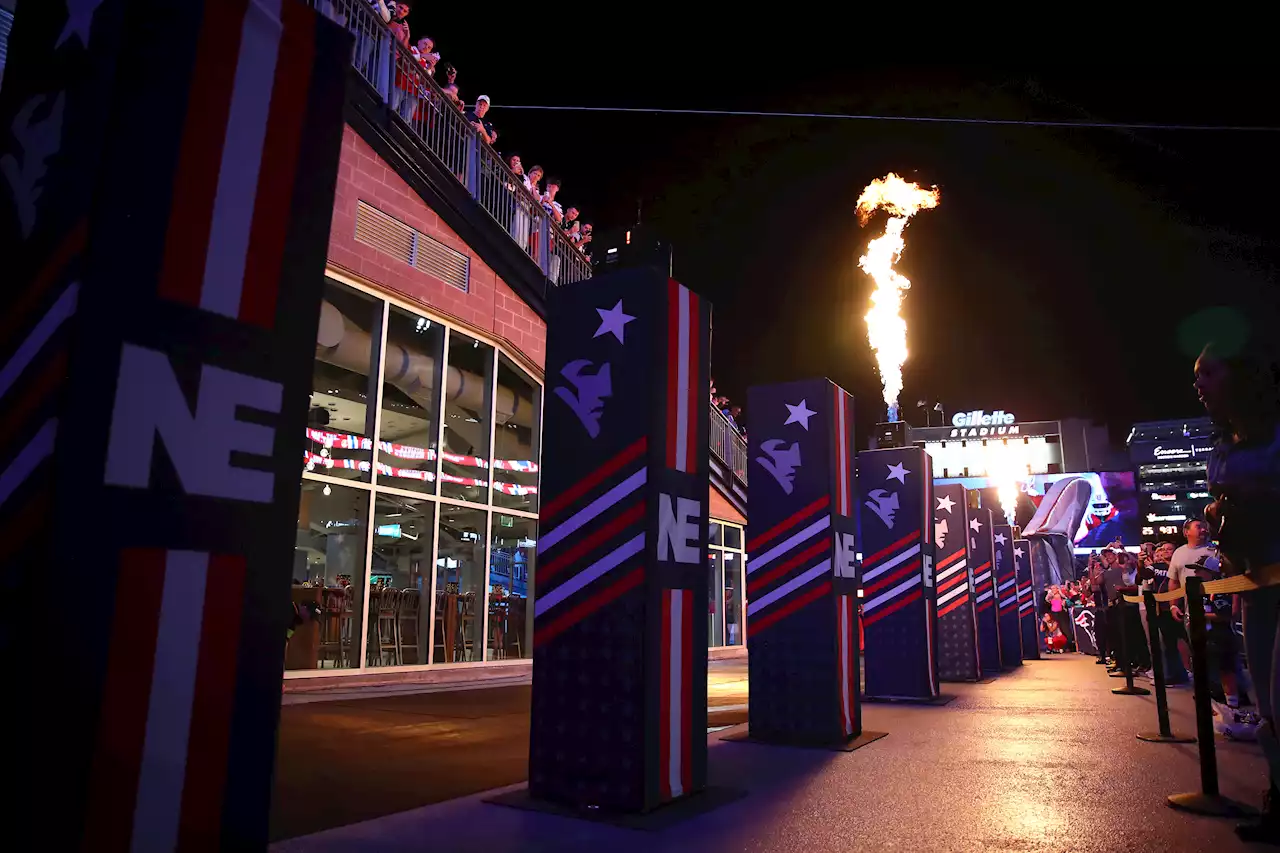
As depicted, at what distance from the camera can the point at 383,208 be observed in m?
9.94

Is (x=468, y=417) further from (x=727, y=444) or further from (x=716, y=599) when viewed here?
(x=716, y=599)

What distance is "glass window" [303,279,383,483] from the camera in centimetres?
935

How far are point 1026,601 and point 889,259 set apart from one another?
767cm

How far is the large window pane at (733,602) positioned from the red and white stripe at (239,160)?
61.6 ft

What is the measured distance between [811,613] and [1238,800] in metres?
2.54

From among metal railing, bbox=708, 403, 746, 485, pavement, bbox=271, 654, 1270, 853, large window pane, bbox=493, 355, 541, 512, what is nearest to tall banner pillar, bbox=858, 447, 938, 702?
pavement, bbox=271, 654, 1270, 853

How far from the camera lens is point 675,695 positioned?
12.1 feet

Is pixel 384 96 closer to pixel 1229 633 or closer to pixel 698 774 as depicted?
pixel 698 774

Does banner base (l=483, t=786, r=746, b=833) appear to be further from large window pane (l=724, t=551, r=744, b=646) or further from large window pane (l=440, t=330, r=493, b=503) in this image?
large window pane (l=724, t=551, r=744, b=646)

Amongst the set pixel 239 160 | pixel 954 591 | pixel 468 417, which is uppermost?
pixel 468 417

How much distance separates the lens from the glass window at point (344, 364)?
30.7ft

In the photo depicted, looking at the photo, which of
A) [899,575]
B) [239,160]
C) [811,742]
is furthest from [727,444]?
[239,160]

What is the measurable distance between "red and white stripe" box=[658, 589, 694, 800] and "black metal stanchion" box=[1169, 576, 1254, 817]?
2.25 m

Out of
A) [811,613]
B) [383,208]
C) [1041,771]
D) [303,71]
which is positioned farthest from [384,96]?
[1041,771]
